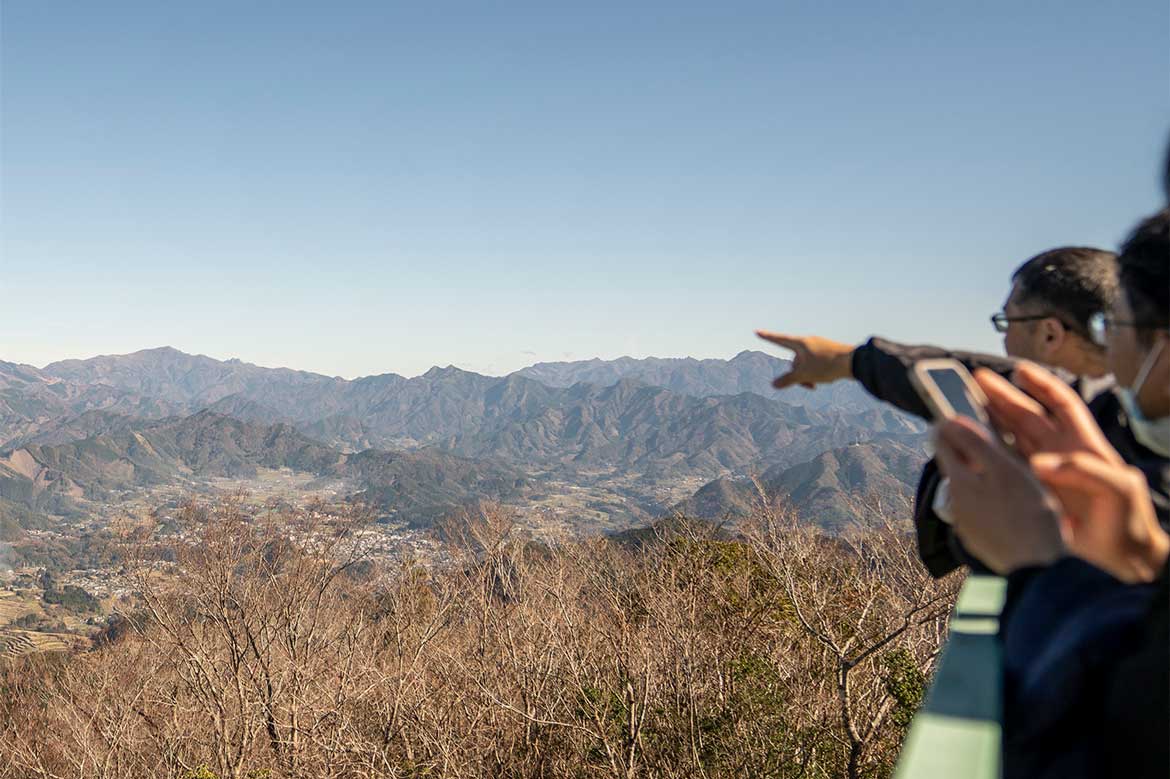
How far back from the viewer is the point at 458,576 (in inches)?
732

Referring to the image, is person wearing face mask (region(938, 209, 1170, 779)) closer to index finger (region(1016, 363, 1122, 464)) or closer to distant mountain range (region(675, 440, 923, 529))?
index finger (region(1016, 363, 1122, 464))

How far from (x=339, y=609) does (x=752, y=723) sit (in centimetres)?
1258

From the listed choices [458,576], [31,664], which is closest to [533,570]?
[458,576]

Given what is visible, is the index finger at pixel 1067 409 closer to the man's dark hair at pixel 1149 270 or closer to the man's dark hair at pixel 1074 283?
the man's dark hair at pixel 1149 270

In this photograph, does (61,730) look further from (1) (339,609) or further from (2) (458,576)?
(2) (458,576)

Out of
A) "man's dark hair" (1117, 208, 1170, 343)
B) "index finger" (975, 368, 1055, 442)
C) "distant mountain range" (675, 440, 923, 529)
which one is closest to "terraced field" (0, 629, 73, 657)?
"index finger" (975, 368, 1055, 442)

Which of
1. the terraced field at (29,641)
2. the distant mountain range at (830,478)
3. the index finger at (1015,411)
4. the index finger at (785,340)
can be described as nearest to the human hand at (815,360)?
the index finger at (785,340)

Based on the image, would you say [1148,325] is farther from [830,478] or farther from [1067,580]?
[830,478]

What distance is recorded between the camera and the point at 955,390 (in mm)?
960

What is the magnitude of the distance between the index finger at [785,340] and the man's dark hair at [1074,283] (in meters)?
0.61

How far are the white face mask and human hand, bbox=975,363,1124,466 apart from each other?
1.13ft

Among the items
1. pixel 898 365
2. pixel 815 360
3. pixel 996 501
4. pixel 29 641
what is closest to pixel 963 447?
pixel 996 501

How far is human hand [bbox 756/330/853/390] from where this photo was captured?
1.50 m

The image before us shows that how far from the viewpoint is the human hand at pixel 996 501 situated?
2.44 ft
